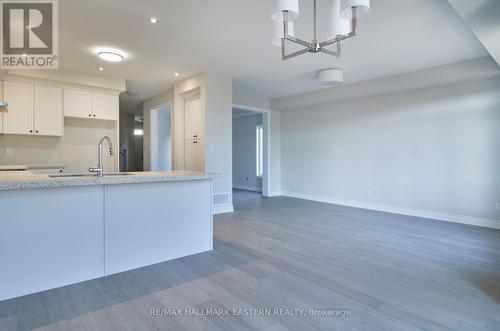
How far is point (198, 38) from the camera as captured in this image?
3512mm

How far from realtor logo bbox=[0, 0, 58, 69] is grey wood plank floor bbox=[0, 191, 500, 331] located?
9.26 feet

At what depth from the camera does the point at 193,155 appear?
5.43 meters

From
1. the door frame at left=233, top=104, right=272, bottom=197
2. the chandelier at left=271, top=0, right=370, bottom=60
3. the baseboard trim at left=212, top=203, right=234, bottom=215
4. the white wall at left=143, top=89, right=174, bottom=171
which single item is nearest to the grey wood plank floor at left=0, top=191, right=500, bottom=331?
the baseboard trim at left=212, top=203, right=234, bottom=215

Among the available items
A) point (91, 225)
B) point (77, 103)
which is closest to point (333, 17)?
point (91, 225)

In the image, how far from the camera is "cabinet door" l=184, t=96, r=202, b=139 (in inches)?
209

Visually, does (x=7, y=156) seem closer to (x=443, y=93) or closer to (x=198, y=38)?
(x=198, y=38)

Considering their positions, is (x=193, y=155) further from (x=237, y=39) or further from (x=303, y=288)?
(x=303, y=288)

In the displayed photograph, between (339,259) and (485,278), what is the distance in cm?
129

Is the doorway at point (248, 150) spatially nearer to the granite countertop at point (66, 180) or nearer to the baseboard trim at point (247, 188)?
the baseboard trim at point (247, 188)

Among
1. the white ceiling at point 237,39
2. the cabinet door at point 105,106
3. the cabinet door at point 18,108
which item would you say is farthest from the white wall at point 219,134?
the cabinet door at point 18,108

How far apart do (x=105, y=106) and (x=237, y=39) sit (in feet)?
10.6

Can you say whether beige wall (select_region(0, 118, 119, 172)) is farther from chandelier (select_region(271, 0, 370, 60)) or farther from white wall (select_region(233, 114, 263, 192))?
chandelier (select_region(271, 0, 370, 60))

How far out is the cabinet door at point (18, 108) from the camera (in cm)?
432

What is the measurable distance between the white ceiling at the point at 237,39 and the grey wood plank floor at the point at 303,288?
104 inches
